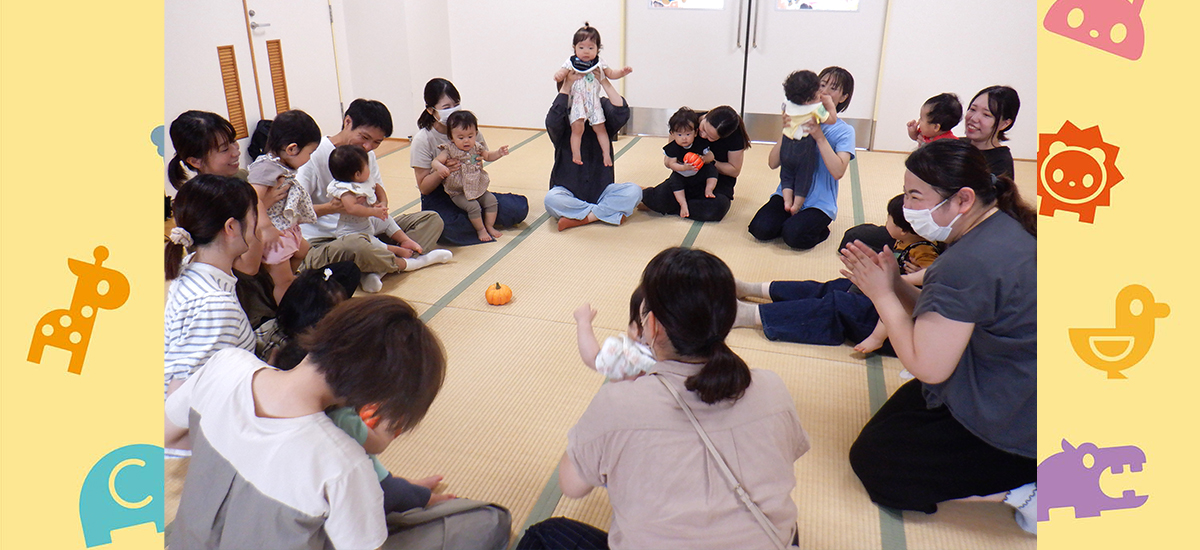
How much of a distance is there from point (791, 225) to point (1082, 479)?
193cm

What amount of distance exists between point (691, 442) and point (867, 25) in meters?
4.99

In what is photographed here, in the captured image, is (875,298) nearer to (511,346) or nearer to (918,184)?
(918,184)

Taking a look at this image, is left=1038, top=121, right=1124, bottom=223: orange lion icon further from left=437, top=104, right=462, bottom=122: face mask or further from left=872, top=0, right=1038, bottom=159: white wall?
left=872, top=0, right=1038, bottom=159: white wall

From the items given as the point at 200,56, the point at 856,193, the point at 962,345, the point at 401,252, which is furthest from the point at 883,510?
the point at 200,56

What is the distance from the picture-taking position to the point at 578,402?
84.2 inches

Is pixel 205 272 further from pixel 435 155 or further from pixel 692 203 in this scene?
pixel 692 203

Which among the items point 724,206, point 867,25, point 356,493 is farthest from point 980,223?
point 867,25

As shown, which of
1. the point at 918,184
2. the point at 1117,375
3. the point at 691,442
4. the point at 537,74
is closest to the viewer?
the point at 691,442

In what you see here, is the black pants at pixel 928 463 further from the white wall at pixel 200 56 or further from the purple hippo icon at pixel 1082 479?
the white wall at pixel 200 56

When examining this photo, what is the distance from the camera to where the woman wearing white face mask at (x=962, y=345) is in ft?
4.93

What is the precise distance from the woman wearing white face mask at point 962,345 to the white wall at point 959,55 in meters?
4.06

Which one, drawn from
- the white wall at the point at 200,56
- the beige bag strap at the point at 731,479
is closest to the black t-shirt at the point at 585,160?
the white wall at the point at 200,56

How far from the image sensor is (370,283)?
2.89 m

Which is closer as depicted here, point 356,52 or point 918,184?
point 918,184
